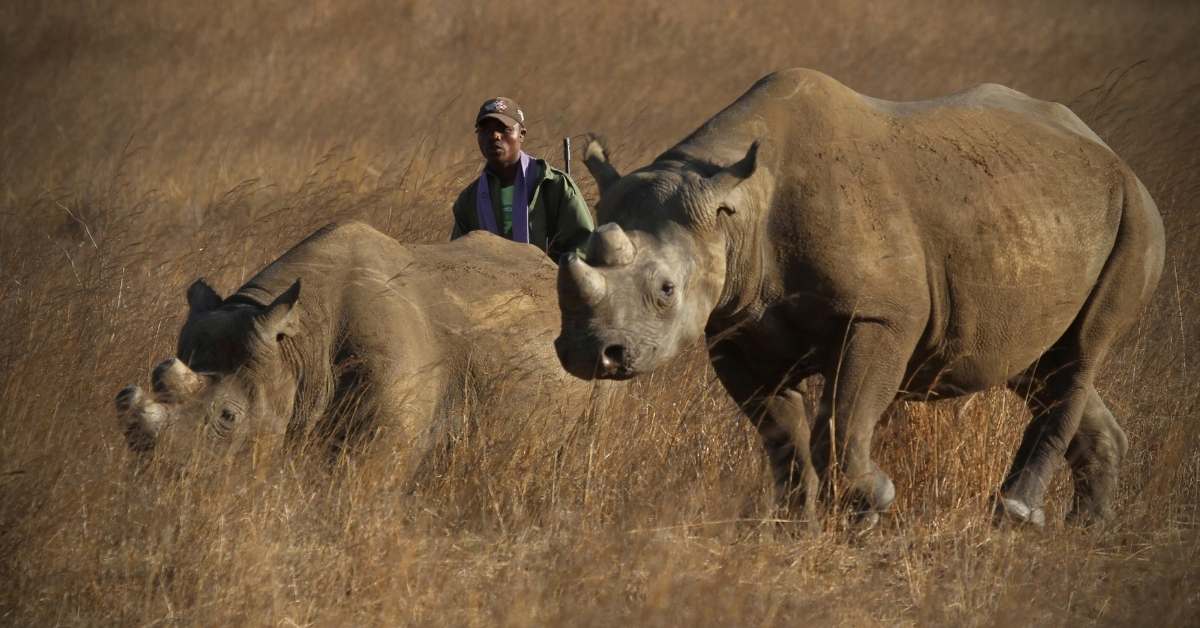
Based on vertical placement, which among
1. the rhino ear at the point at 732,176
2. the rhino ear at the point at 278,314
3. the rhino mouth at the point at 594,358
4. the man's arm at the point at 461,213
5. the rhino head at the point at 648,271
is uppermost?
the rhino ear at the point at 732,176

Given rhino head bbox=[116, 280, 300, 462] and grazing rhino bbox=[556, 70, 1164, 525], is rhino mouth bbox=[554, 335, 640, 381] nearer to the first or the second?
grazing rhino bbox=[556, 70, 1164, 525]

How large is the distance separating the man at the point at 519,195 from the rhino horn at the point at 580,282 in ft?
9.83

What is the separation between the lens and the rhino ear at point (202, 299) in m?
6.23

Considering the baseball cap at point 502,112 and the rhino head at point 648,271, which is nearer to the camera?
the rhino head at point 648,271

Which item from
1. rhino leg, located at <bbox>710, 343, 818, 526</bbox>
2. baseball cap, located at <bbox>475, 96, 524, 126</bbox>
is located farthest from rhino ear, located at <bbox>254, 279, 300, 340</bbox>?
baseball cap, located at <bbox>475, 96, 524, 126</bbox>

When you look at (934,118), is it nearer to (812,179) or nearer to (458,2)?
(812,179)

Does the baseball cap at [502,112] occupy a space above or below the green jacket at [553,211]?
→ above

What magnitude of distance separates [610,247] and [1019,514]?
83.0 inches

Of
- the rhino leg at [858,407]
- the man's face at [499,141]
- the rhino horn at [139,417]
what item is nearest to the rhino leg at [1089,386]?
the rhino leg at [858,407]

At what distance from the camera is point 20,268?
7820 millimetres

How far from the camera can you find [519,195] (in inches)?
305

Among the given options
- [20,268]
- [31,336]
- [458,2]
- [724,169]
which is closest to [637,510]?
[724,169]

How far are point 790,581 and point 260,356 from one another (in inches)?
83.4

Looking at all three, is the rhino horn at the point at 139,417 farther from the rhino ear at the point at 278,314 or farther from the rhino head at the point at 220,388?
the rhino ear at the point at 278,314
